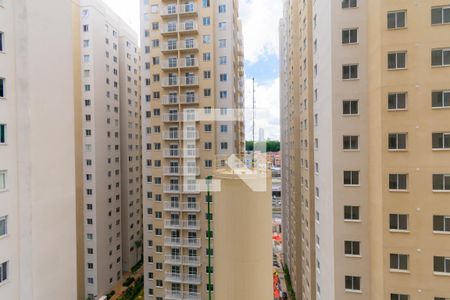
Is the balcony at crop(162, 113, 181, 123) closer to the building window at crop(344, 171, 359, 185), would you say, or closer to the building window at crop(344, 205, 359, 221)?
the building window at crop(344, 171, 359, 185)

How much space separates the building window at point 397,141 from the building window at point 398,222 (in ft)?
10.5

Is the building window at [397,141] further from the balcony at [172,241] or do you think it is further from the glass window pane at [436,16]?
the balcony at [172,241]

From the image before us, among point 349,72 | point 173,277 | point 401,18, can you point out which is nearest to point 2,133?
point 349,72

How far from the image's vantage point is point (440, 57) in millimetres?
11469

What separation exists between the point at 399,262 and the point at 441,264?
1650mm

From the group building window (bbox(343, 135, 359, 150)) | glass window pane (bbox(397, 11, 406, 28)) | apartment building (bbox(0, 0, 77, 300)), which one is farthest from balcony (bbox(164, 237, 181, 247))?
glass window pane (bbox(397, 11, 406, 28))

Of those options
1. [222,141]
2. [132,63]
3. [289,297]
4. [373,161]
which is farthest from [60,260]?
[132,63]

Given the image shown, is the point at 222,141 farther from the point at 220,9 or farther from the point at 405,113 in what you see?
the point at 405,113

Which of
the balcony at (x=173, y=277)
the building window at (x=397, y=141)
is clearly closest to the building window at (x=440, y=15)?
the building window at (x=397, y=141)

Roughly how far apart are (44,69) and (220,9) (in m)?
17.4

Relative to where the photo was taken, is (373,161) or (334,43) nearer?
(373,161)

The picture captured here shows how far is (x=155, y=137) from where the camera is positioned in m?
24.4

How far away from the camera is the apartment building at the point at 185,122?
76.3 ft

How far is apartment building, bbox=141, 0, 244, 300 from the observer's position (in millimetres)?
23250
